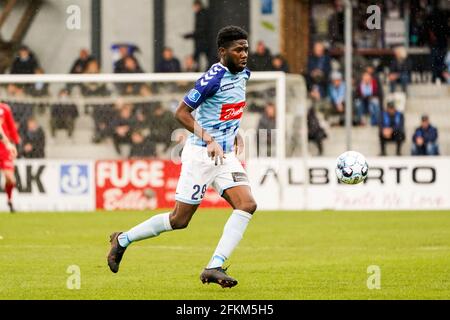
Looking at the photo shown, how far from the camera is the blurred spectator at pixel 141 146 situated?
2220 centimetres

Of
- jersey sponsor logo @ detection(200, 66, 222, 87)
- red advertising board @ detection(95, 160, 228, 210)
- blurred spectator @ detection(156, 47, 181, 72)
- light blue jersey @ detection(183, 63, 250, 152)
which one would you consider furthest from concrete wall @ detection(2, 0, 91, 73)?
jersey sponsor logo @ detection(200, 66, 222, 87)

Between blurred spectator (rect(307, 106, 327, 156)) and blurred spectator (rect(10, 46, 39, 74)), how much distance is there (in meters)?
5.93

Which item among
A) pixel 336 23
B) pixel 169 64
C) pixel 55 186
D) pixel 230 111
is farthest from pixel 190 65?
pixel 230 111

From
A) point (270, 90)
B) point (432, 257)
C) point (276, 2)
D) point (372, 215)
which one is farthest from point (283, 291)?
point (276, 2)

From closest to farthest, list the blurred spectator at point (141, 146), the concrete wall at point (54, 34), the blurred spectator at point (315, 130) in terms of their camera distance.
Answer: the blurred spectator at point (141, 146) < the blurred spectator at point (315, 130) < the concrete wall at point (54, 34)

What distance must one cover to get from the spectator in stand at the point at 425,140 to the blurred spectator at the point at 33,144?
713cm

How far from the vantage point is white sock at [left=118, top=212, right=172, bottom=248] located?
9984 mm

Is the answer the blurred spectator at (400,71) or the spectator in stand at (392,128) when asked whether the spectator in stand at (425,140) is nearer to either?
the spectator in stand at (392,128)

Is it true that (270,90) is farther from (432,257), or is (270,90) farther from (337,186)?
(432,257)

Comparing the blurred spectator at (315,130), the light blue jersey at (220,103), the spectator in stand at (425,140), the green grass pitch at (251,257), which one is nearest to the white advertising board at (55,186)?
the green grass pitch at (251,257)

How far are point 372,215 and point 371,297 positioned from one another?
10438 millimetres

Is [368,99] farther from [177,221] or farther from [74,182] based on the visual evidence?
[177,221]

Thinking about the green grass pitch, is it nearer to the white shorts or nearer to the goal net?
the white shorts

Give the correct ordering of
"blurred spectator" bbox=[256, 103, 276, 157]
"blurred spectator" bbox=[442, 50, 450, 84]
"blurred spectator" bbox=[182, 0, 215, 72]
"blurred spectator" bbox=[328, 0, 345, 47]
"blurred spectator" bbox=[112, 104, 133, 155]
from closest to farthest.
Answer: "blurred spectator" bbox=[256, 103, 276, 157], "blurred spectator" bbox=[112, 104, 133, 155], "blurred spectator" bbox=[442, 50, 450, 84], "blurred spectator" bbox=[182, 0, 215, 72], "blurred spectator" bbox=[328, 0, 345, 47]
